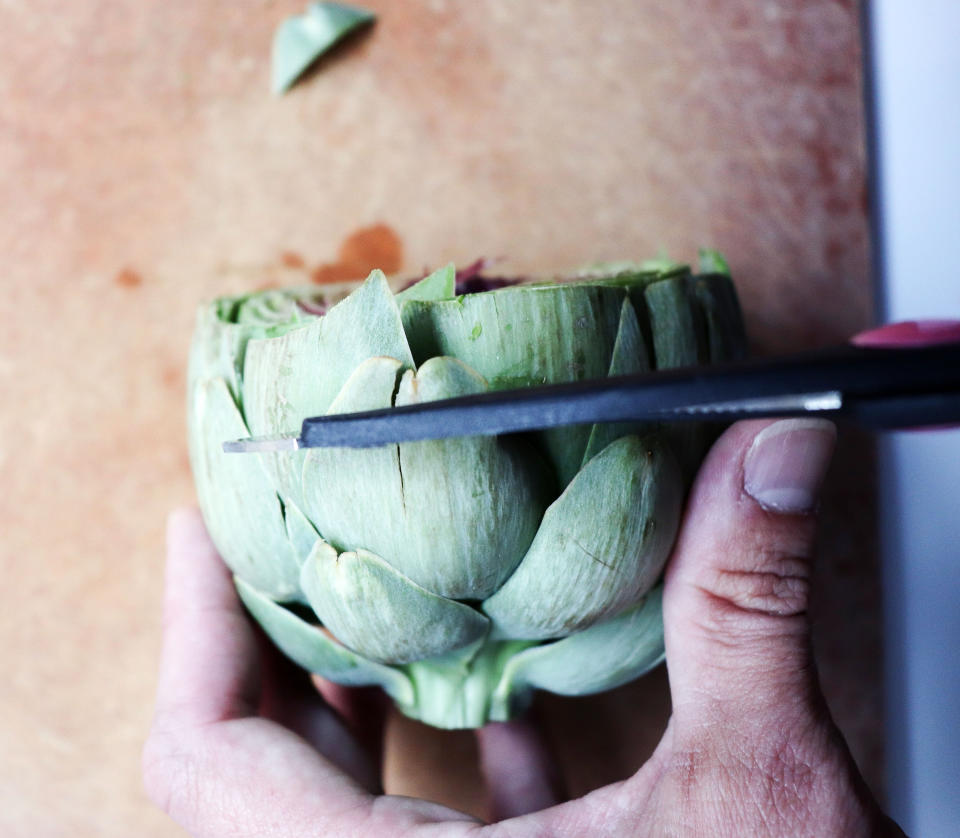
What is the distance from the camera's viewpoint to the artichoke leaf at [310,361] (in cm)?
41

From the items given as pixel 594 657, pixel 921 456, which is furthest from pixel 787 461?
pixel 921 456

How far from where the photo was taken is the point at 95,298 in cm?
81

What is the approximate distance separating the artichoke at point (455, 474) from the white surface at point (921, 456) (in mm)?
376

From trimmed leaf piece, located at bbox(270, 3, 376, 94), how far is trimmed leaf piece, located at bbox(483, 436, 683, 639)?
0.57m

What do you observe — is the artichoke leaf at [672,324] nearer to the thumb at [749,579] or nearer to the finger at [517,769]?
the thumb at [749,579]

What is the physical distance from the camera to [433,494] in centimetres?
42

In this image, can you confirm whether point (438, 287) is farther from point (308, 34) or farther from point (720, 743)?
point (308, 34)

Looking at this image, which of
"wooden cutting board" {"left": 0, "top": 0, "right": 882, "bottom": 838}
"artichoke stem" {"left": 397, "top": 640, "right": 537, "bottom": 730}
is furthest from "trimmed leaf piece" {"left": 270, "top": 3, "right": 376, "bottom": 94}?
"artichoke stem" {"left": 397, "top": 640, "right": 537, "bottom": 730}

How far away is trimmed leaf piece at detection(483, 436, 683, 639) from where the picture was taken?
1.44 ft

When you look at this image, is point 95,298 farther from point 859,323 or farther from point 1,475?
point 859,323

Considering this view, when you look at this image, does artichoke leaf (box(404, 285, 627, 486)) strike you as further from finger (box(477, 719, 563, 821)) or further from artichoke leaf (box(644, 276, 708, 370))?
finger (box(477, 719, 563, 821))

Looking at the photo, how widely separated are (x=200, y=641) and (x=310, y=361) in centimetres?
33

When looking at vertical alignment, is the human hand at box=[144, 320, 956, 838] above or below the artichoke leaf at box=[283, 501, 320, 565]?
below

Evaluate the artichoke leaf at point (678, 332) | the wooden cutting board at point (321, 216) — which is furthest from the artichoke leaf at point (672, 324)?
the wooden cutting board at point (321, 216)
